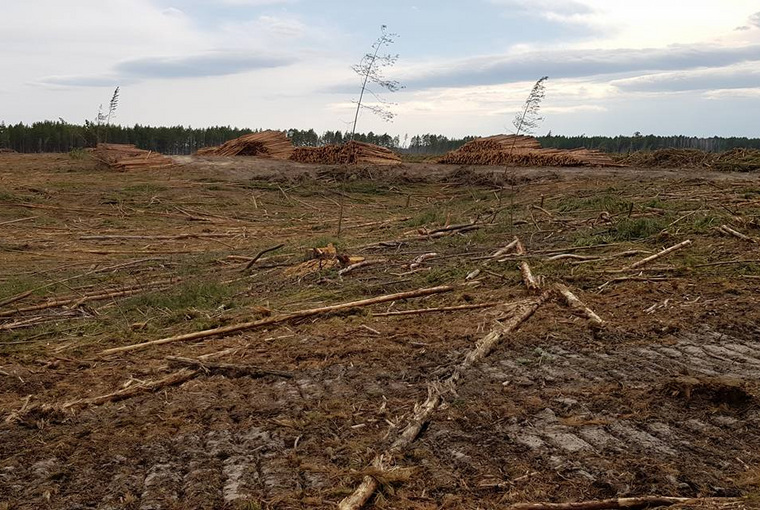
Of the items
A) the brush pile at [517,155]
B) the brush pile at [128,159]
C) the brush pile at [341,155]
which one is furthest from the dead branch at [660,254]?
the brush pile at [128,159]

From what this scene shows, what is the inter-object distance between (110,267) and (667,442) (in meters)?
8.17

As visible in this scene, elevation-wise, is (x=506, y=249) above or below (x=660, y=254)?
below

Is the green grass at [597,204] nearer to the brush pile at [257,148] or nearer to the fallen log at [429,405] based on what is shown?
the fallen log at [429,405]

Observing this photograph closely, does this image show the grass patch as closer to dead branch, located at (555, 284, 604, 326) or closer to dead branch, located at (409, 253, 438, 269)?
dead branch, located at (409, 253, 438, 269)

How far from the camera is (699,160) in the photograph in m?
19.3

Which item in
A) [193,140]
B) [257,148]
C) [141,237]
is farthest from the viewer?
[193,140]

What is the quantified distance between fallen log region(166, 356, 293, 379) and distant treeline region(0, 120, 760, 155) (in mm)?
31283

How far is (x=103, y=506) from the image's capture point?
3264 mm


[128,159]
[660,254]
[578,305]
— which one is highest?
[128,159]

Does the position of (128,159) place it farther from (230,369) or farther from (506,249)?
(230,369)

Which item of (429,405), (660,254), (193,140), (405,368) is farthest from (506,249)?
(193,140)

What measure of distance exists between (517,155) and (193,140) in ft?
93.0

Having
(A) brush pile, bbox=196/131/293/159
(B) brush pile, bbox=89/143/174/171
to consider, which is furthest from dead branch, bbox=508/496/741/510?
(A) brush pile, bbox=196/131/293/159

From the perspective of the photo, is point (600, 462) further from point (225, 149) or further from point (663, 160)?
point (225, 149)
